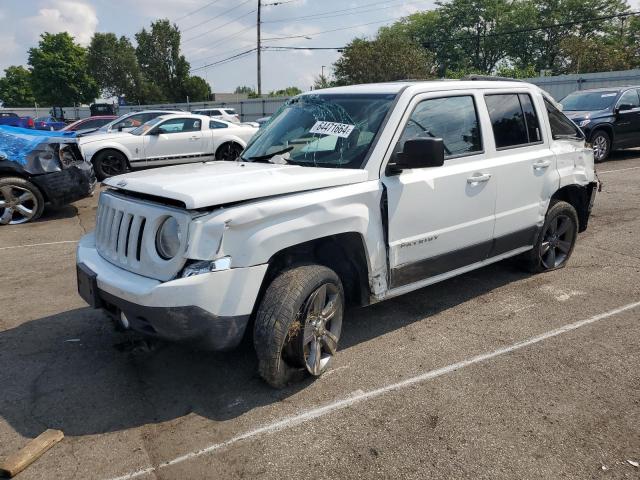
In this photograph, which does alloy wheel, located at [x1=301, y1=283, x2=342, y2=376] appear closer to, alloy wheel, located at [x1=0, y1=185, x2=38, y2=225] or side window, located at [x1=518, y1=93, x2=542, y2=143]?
side window, located at [x1=518, y1=93, x2=542, y2=143]

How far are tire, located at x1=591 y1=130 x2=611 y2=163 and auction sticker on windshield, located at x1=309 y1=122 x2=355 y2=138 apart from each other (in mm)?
10877

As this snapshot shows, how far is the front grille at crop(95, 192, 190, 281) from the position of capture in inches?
117

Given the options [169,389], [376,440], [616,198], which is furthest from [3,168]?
[616,198]

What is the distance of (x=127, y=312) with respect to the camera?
3080 mm

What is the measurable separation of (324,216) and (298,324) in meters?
0.68

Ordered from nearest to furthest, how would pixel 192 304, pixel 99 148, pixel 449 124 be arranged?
pixel 192 304 → pixel 449 124 → pixel 99 148

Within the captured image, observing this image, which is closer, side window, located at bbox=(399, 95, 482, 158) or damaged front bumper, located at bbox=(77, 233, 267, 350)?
damaged front bumper, located at bbox=(77, 233, 267, 350)

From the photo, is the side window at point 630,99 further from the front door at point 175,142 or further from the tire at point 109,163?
the tire at point 109,163

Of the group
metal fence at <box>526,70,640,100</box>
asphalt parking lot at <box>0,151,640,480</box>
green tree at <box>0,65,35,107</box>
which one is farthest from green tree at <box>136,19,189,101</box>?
asphalt parking lot at <box>0,151,640,480</box>

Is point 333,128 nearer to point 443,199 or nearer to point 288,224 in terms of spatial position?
point 443,199

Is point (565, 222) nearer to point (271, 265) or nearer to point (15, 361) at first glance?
point (271, 265)

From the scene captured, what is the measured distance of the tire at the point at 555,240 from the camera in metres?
5.19

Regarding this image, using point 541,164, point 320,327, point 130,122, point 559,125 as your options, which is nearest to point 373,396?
point 320,327

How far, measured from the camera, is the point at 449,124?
165 inches
